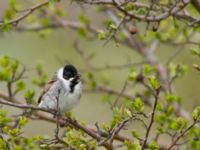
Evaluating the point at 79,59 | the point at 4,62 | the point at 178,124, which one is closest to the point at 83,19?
the point at 4,62

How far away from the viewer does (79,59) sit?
30.1 ft

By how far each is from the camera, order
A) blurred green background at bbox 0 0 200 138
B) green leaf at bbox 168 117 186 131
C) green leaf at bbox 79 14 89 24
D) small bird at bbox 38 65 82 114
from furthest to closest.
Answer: blurred green background at bbox 0 0 200 138, green leaf at bbox 79 14 89 24, small bird at bbox 38 65 82 114, green leaf at bbox 168 117 186 131

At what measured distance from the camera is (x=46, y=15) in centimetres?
621

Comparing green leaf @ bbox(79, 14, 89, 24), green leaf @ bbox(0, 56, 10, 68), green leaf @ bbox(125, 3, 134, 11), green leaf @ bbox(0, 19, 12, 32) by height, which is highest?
green leaf @ bbox(125, 3, 134, 11)

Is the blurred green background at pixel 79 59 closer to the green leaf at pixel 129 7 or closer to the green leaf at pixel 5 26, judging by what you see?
the green leaf at pixel 129 7

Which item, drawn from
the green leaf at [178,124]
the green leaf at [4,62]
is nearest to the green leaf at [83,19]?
the green leaf at [4,62]

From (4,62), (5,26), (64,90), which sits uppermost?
(5,26)

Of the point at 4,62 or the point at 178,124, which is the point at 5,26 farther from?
the point at 178,124

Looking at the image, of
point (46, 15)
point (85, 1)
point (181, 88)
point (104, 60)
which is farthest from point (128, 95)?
point (104, 60)

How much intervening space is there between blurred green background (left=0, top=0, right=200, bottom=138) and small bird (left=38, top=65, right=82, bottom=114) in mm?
2681

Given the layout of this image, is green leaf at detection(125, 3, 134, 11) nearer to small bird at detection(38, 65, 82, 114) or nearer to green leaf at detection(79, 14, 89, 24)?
small bird at detection(38, 65, 82, 114)

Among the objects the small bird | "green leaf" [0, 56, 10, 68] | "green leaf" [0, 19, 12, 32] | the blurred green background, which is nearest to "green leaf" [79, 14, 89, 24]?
the small bird

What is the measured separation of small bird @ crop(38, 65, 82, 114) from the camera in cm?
491

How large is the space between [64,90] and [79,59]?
4.18 meters
